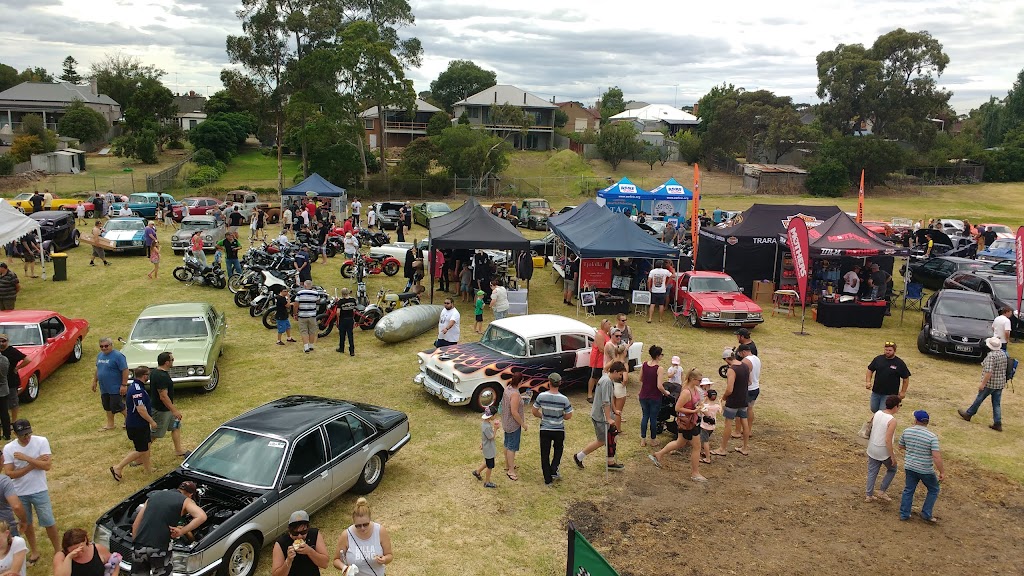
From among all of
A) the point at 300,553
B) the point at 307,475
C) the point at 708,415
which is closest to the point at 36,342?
the point at 307,475

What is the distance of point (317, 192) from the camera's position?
30734mm

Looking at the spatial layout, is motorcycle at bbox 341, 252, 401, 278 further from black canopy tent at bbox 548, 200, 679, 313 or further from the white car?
the white car

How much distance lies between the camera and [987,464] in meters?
9.81

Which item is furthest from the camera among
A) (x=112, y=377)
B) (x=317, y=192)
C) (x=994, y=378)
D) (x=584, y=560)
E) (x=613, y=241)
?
(x=317, y=192)

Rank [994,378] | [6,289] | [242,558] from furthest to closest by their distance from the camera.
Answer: [6,289]
[994,378]
[242,558]

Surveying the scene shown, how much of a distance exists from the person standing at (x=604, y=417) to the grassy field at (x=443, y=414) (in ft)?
0.81

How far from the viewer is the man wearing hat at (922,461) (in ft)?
25.1

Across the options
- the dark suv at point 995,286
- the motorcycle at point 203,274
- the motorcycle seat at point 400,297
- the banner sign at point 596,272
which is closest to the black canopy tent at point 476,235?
the motorcycle seat at point 400,297

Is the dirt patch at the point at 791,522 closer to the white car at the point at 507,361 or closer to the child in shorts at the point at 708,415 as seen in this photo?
the child in shorts at the point at 708,415

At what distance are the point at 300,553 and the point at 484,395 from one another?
5966mm

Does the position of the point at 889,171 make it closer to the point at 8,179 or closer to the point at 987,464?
the point at 987,464

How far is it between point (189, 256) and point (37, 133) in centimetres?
4735

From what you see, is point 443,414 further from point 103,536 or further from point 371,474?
point 103,536

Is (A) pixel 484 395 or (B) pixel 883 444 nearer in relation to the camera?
(B) pixel 883 444
